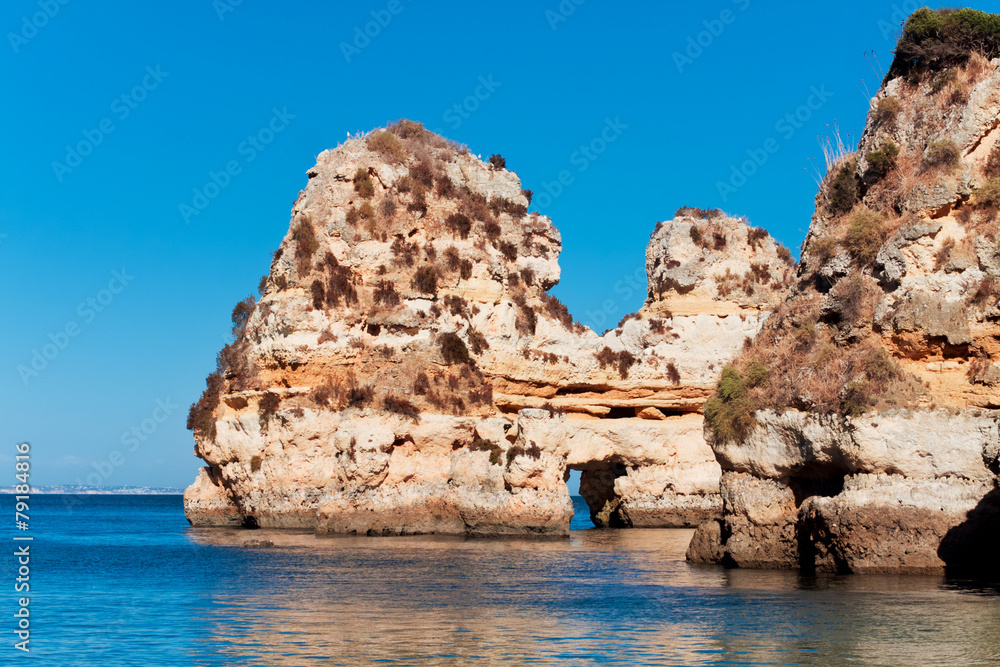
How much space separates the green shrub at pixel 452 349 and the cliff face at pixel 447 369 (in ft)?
0.53

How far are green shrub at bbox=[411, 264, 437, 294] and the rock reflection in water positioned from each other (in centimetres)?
2069

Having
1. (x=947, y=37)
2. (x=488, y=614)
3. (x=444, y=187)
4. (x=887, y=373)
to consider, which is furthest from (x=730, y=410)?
(x=444, y=187)

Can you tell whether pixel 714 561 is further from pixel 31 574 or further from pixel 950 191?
pixel 31 574

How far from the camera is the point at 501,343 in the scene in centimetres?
5066

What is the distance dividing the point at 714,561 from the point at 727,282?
98.5 ft

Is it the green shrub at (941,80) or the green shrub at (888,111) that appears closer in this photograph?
the green shrub at (941,80)

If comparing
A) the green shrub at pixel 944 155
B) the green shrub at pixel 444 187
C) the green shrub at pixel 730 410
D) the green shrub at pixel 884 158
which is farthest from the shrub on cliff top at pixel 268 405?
the green shrub at pixel 944 155

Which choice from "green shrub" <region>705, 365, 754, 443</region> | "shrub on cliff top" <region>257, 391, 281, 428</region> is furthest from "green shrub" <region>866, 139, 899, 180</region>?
"shrub on cliff top" <region>257, 391, 281, 428</region>

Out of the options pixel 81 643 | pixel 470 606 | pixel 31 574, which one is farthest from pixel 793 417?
pixel 31 574

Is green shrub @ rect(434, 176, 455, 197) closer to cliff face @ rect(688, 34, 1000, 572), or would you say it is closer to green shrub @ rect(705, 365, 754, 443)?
cliff face @ rect(688, 34, 1000, 572)

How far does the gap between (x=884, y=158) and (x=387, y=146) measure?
1243 inches

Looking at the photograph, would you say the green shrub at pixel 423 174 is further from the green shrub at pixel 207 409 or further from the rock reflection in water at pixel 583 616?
the rock reflection in water at pixel 583 616

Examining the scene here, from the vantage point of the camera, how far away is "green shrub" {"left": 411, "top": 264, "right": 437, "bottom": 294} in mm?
50312

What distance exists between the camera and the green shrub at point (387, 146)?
2126 inches
